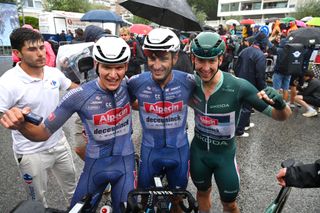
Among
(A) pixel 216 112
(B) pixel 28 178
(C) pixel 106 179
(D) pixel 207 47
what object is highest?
(D) pixel 207 47

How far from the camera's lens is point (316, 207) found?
12.3ft

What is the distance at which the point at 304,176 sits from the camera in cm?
208

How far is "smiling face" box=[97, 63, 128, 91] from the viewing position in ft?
7.91

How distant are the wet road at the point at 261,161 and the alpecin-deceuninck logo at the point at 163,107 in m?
1.81

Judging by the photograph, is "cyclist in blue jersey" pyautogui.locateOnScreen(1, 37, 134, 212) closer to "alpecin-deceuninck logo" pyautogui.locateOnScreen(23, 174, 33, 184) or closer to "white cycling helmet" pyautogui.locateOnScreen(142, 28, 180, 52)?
"white cycling helmet" pyautogui.locateOnScreen(142, 28, 180, 52)

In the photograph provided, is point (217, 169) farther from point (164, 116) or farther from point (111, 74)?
point (111, 74)

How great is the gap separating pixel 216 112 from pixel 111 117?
43.4 inches

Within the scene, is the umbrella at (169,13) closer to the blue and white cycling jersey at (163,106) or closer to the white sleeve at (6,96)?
the blue and white cycling jersey at (163,106)

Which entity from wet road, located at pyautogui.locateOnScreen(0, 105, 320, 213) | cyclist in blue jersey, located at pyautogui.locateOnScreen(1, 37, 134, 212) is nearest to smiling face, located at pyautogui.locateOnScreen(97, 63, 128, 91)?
cyclist in blue jersey, located at pyautogui.locateOnScreen(1, 37, 134, 212)

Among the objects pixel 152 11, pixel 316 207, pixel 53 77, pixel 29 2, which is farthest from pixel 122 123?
pixel 29 2

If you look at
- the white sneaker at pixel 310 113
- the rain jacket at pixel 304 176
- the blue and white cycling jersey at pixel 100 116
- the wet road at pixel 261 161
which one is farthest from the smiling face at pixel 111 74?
the white sneaker at pixel 310 113

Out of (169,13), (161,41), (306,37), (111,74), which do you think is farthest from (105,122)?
(306,37)

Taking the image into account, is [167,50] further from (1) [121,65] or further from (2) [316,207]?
(2) [316,207]

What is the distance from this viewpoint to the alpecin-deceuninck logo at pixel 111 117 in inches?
99.0
